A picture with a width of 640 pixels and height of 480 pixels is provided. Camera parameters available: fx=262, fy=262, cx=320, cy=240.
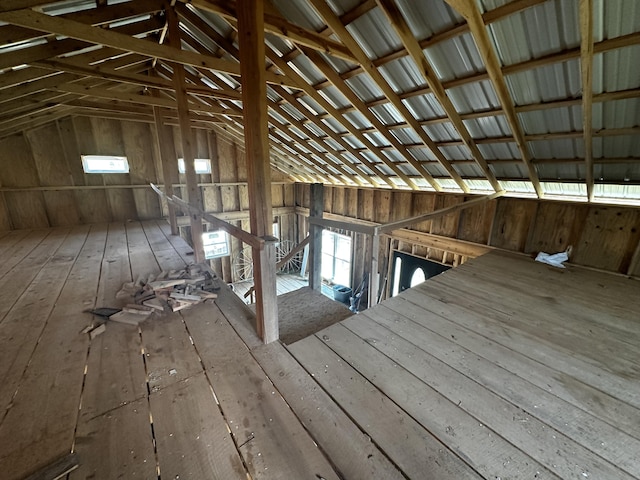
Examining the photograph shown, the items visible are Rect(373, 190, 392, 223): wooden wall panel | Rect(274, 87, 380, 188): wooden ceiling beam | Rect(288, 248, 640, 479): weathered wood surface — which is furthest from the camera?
Rect(373, 190, 392, 223): wooden wall panel

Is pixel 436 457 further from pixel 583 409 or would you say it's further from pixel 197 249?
pixel 197 249

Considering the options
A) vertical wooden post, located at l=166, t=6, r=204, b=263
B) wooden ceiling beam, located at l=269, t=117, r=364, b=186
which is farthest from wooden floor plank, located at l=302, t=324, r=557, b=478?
wooden ceiling beam, located at l=269, t=117, r=364, b=186

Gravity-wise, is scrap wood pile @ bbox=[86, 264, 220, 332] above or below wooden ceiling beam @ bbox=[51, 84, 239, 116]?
Result: below

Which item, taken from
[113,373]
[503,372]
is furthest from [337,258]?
[113,373]

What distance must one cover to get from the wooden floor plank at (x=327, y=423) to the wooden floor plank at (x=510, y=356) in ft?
3.64

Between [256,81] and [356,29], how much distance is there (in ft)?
5.96

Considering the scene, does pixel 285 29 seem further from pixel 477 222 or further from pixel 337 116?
pixel 477 222

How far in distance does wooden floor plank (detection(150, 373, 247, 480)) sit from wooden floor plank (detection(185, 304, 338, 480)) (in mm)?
57

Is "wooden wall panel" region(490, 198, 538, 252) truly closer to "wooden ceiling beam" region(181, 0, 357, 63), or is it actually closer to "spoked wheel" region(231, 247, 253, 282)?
"wooden ceiling beam" region(181, 0, 357, 63)

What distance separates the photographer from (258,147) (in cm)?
179

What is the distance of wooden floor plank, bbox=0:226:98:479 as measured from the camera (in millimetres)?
1222

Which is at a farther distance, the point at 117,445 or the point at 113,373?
the point at 113,373

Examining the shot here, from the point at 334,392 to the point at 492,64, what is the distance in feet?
10.4

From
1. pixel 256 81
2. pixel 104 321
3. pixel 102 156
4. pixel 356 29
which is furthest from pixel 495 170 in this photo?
pixel 102 156
